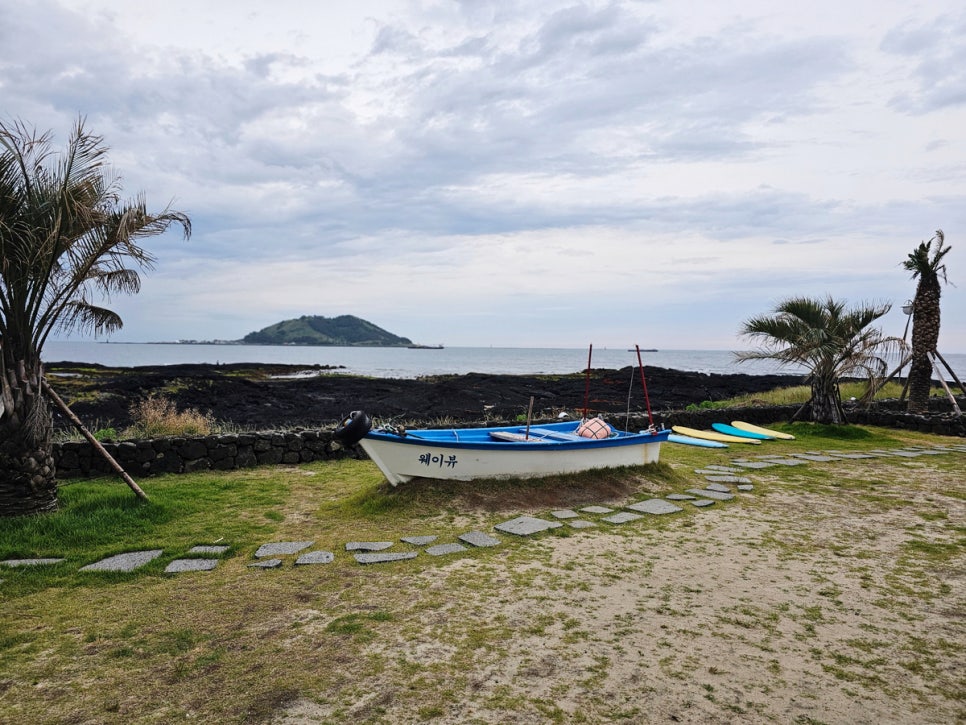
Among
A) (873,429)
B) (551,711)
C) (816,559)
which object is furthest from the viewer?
(873,429)

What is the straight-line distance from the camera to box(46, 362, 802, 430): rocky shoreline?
19688 mm

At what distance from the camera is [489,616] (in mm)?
4344

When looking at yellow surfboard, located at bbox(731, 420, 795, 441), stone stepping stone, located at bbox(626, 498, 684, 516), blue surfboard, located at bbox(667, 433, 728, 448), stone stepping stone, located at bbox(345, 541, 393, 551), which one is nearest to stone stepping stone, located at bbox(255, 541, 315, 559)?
stone stepping stone, located at bbox(345, 541, 393, 551)

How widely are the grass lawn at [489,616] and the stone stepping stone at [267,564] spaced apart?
0.10 meters

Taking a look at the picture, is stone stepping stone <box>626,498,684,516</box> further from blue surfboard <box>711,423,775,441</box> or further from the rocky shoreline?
the rocky shoreline

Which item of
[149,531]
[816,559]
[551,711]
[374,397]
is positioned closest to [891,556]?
[816,559]

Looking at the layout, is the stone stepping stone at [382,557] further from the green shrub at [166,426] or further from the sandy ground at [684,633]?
the green shrub at [166,426]

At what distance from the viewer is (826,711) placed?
10.5 feet

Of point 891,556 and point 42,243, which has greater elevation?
point 42,243

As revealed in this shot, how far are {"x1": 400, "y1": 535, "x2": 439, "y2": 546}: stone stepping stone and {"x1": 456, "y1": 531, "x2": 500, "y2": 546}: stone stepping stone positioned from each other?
0.29m

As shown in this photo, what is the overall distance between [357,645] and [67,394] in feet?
89.7

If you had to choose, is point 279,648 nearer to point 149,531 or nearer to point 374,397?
point 149,531

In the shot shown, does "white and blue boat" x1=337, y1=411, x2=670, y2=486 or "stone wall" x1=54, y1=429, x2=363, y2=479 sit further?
"stone wall" x1=54, y1=429, x2=363, y2=479

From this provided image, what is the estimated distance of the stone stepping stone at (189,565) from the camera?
535 cm
